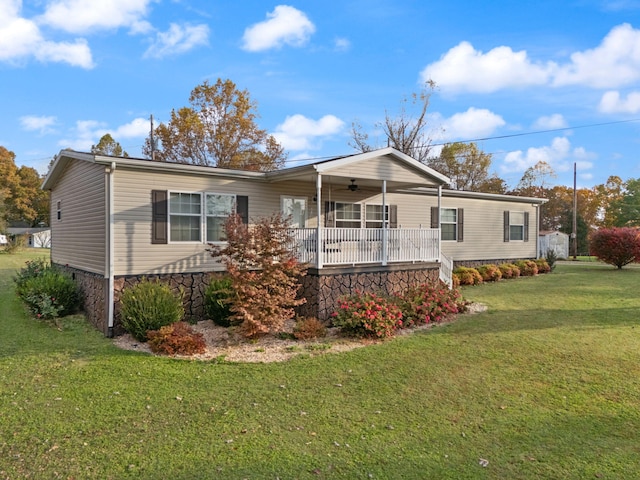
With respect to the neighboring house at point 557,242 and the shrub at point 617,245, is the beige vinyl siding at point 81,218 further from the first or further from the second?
the neighboring house at point 557,242

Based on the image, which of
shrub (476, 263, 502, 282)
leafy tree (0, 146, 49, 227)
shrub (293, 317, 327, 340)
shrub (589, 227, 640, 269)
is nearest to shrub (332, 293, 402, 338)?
shrub (293, 317, 327, 340)

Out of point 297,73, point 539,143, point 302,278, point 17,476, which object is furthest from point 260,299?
point 539,143

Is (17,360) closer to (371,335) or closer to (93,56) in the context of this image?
(371,335)

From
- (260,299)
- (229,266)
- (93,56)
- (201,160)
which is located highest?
(93,56)

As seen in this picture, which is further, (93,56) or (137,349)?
(93,56)

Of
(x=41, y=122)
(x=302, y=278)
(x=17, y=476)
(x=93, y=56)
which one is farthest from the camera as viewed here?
(x=41, y=122)

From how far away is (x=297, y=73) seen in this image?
17625 millimetres

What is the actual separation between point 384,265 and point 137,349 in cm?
543

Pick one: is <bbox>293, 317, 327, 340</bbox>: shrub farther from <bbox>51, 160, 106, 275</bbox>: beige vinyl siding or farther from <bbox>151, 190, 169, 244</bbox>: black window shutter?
<bbox>51, 160, 106, 275</bbox>: beige vinyl siding

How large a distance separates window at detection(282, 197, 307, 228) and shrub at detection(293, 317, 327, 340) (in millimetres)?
3679

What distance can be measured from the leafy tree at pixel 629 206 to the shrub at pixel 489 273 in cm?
3397

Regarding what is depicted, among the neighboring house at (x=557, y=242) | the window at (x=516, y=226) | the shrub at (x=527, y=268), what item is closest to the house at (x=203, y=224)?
the shrub at (x=527, y=268)

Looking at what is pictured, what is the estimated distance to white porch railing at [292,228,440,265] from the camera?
9.52 m

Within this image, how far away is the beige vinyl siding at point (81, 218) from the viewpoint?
9136 millimetres
